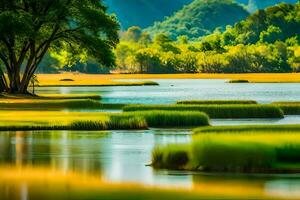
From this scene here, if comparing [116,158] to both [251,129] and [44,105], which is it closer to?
[251,129]

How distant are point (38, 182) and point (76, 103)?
45.4 m

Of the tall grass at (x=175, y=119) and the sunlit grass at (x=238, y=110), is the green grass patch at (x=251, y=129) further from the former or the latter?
the sunlit grass at (x=238, y=110)

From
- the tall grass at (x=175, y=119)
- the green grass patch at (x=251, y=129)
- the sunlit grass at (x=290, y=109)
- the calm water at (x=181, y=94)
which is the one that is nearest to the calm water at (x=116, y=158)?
the green grass patch at (x=251, y=129)

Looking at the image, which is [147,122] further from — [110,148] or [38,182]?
[38,182]

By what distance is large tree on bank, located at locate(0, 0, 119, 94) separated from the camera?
80.4 m

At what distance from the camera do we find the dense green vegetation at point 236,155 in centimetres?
2892

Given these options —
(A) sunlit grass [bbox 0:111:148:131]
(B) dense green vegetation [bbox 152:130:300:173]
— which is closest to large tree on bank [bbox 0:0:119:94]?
(A) sunlit grass [bbox 0:111:148:131]

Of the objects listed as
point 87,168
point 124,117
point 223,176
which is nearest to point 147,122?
point 124,117

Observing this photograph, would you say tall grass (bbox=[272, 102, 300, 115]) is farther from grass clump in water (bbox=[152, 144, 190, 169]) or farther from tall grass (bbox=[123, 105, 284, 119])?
grass clump in water (bbox=[152, 144, 190, 169])

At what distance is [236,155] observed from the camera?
28.9 m

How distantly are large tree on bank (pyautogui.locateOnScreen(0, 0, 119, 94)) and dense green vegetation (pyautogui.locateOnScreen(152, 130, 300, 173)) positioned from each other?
160 ft

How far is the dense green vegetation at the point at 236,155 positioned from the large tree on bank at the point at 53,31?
160 ft

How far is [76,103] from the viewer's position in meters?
73.1

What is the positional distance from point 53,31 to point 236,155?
184 ft
